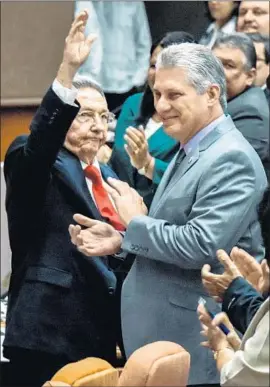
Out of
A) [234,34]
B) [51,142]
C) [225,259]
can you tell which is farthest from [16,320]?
[234,34]

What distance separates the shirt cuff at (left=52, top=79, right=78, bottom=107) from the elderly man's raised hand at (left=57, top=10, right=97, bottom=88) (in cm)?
1

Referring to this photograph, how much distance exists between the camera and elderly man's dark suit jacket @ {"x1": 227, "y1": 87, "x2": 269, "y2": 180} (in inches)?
132

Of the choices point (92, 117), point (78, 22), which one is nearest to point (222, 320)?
point (92, 117)

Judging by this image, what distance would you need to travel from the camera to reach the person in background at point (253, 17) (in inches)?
144

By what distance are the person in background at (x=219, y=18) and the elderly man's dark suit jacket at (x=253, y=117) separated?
196 mm

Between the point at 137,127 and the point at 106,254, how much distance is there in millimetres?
416

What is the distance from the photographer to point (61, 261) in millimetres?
3395

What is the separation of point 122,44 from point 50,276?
0.78 metres

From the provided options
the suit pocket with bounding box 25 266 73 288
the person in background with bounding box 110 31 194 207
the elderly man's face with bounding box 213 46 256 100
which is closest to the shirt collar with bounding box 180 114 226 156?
the person in background with bounding box 110 31 194 207

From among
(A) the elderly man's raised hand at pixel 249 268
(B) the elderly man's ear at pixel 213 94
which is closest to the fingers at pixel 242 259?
(A) the elderly man's raised hand at pixel 249 268

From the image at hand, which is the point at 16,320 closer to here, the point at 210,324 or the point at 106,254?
the point at 106,254

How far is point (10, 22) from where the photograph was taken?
3.75 meters

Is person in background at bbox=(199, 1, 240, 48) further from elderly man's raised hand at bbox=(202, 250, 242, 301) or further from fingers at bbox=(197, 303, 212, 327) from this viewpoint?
fingers at bbox=(197, 303, 212, 327)

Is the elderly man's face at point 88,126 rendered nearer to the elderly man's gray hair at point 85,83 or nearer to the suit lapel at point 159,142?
the elderly man's gray hair at point 85,83
